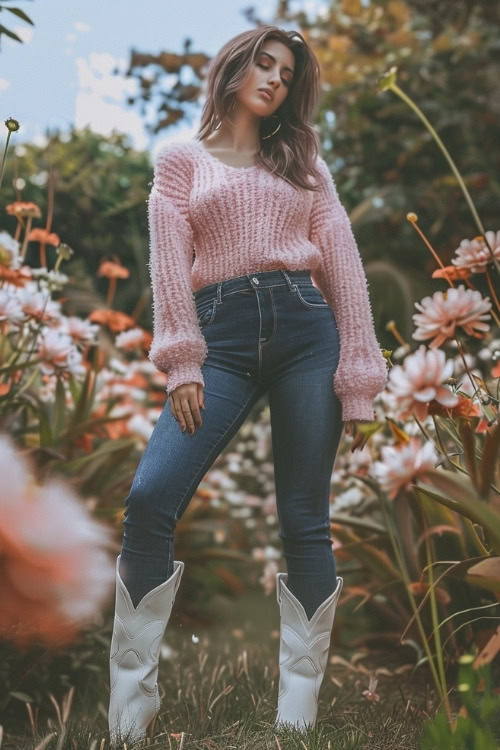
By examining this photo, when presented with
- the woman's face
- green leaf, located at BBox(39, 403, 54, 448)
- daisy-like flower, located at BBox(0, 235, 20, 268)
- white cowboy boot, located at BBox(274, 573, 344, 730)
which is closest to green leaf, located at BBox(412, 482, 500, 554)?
white cowboy boot, located at BBox(274, 573, 344, 730)

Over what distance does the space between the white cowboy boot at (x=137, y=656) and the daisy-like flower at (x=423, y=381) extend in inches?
22.4

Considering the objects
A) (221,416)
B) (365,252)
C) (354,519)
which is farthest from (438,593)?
Answer: (365,252)


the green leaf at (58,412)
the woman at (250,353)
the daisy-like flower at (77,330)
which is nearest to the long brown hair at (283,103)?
the woman at (250,353)

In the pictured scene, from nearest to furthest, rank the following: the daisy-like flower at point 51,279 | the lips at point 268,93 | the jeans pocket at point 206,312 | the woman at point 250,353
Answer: the woman at point 250,353 → the jeans pocket at point 206,312 → the lips at point 268,93 → the daisy-like flower at point 51,279

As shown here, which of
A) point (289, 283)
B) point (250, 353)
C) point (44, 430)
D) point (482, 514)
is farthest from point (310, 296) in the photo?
point (44, 430)

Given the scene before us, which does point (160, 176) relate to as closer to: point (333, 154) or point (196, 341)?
point (196, 341)

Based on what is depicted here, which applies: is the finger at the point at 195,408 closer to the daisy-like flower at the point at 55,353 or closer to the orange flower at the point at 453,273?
the orange flower at the point at 453,273

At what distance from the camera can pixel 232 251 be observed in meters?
1.66

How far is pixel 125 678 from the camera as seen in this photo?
1.49 m

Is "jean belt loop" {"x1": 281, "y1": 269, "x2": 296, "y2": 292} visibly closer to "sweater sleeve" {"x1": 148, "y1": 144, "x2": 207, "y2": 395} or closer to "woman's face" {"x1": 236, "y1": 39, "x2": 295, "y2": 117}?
"sweater sleeve" {"x1": 148, "y1": 144, "x2": 207, "y2": 395}

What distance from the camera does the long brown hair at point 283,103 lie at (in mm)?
1740

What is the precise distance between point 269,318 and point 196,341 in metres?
0.16

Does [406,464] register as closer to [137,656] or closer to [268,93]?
[137,656]

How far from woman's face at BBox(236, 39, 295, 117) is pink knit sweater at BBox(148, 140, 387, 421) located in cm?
14
